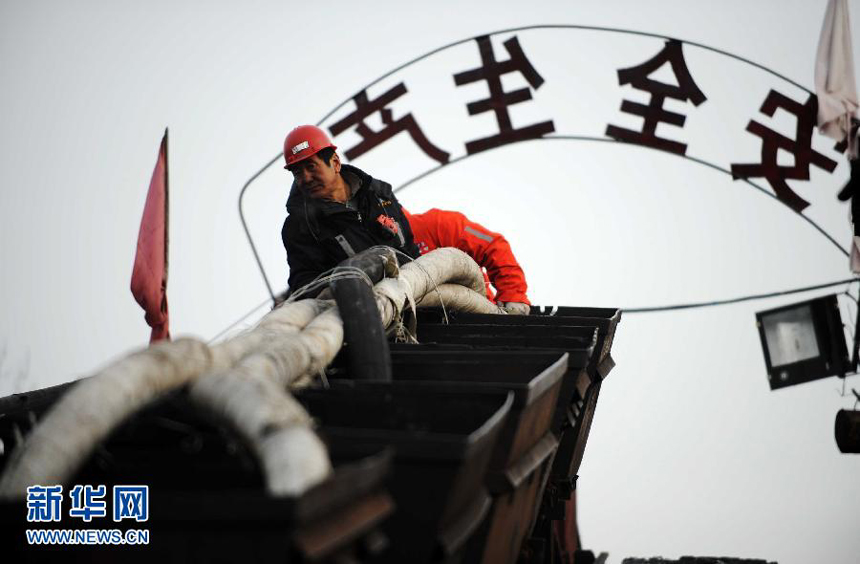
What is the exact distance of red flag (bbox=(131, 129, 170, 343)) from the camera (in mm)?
6016

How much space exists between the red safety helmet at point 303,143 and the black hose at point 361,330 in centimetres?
151

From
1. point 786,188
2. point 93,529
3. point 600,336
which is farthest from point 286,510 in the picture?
point 786,188

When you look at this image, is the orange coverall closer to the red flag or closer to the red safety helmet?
the red safety helmet

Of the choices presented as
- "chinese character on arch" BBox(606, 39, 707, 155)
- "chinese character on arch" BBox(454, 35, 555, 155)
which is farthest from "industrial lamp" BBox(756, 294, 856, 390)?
"chinese character on arch" BBox(454, 35, 555, 155)

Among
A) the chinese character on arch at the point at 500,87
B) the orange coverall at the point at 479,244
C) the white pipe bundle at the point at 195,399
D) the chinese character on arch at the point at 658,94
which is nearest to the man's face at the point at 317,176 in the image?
the orange coverall at the point at 479,244

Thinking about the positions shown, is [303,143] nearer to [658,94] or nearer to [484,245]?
[484,245]

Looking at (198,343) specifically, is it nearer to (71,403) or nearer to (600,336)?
(71,403)

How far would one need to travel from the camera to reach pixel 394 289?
177 inches

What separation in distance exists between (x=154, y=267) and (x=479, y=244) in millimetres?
2190

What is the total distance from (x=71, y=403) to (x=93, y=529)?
12.2 inches

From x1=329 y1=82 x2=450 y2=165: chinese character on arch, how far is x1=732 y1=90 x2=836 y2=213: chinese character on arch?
280 cm

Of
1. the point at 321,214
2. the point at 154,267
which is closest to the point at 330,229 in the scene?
the point at 321,214

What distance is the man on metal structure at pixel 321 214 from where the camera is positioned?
567 cm

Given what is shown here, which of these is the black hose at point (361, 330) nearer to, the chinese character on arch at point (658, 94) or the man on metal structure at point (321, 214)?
the man on metal structure at point (321, 214)
